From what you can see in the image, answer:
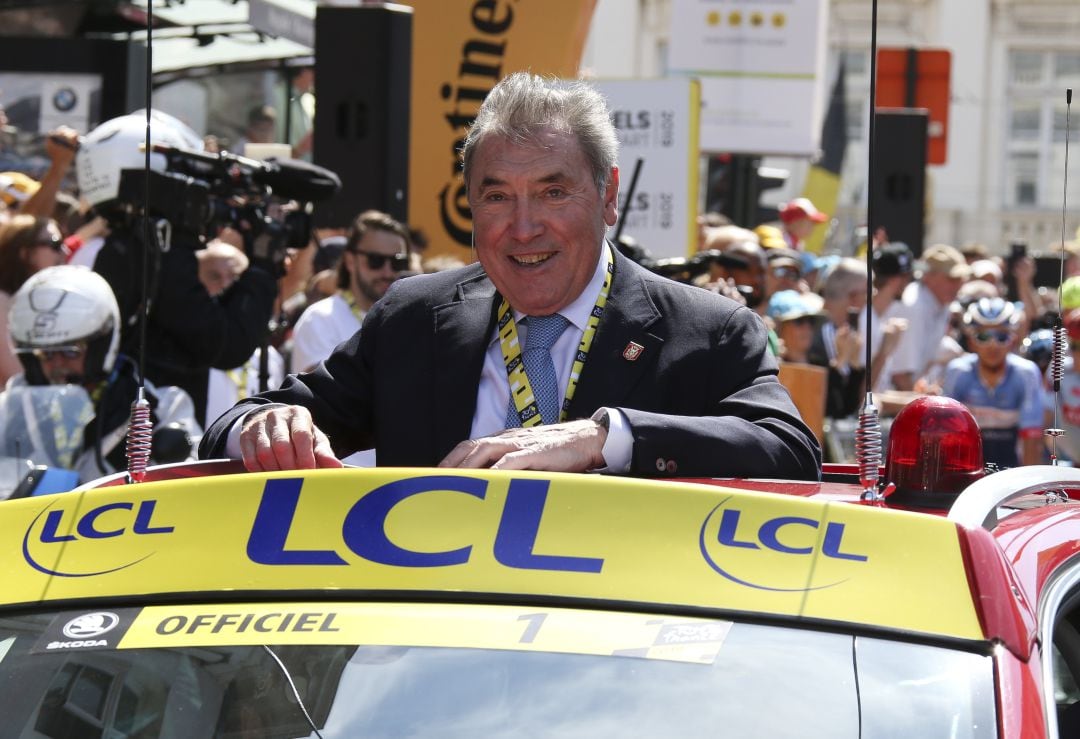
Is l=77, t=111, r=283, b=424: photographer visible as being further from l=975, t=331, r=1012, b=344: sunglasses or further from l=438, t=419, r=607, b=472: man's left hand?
l=975, t=331, r=1012, b=344: sunglasses

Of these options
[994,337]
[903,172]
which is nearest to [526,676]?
[994,337]

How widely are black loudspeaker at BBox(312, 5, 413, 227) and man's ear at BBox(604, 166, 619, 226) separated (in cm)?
502

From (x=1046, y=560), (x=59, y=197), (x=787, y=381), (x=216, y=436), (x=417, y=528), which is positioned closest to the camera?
(x=417, y=528)

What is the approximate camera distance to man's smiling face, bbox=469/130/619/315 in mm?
3123

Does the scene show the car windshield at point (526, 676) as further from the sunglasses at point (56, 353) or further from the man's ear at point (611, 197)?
the sunglasses at point (56, 353)

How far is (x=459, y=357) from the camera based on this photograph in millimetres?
3215

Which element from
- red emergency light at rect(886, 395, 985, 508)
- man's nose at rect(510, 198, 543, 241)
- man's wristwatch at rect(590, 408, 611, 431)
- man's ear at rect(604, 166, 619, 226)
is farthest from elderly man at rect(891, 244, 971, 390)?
red emergency light at rect(886, 395, 985, 508)

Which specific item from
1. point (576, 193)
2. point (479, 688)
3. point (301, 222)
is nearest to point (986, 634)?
point (479, 688)

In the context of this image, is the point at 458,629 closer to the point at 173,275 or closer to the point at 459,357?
the point at 459,357

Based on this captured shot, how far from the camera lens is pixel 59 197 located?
8.84 metres

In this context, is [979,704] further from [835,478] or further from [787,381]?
[787,381]

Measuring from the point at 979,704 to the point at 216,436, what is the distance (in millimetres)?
1550

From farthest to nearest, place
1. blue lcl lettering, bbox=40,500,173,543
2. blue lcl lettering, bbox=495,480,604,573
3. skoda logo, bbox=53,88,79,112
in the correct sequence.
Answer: skoda logo, bbox=53,88,79,112, blue lcl lettering, bbox=40,500,173,543, blue lcl lettering, bbox=495,480,604,573

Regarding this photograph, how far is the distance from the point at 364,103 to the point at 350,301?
142 centimetres
